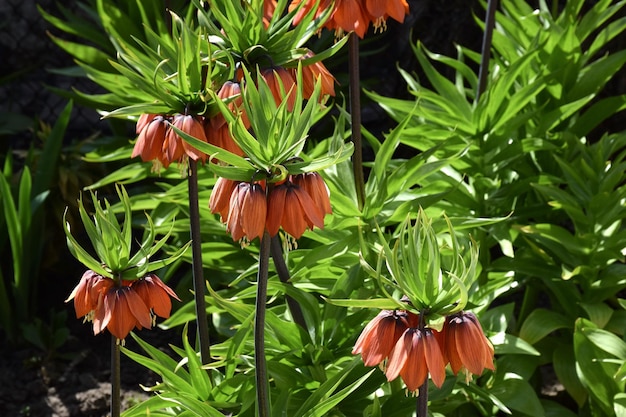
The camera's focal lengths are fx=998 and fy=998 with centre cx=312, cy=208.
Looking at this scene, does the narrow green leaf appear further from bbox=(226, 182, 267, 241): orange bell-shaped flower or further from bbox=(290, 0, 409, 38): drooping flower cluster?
bbox=(226, 182, 267, 241): orange bell-shaped flower

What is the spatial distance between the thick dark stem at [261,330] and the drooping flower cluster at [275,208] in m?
0.07

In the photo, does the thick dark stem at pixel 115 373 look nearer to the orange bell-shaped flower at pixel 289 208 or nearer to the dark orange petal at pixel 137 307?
the dark orange petal at pixel 137 307

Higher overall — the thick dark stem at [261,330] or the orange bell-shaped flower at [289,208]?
the orange bell-shaped flower at [289,208]

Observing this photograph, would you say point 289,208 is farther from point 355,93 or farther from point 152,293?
point 355,93

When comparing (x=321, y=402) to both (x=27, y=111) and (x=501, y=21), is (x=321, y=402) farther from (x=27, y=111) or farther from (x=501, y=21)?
(x=27, y=111)

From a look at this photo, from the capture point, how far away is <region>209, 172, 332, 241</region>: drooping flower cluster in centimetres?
142

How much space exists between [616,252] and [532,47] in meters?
0.60

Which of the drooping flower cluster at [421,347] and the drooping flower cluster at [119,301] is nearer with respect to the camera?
the drooping flower cluster at [421,347]

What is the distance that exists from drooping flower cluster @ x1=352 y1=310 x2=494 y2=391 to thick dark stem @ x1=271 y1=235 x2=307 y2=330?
60cm

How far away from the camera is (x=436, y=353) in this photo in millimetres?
1351

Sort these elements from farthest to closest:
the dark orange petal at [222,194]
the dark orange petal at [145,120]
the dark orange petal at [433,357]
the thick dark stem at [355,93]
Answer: the thick dark stem at [355,93] < the dark orange petal at [145,120] < the dark orange petal at [222,194] < the dark orange petal at [433,357]

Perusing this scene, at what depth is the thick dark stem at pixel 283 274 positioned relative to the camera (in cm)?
200

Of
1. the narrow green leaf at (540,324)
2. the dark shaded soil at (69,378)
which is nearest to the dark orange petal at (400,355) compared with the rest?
the narrow green leaf at (540,324)

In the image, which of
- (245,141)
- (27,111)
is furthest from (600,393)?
(27,111)
